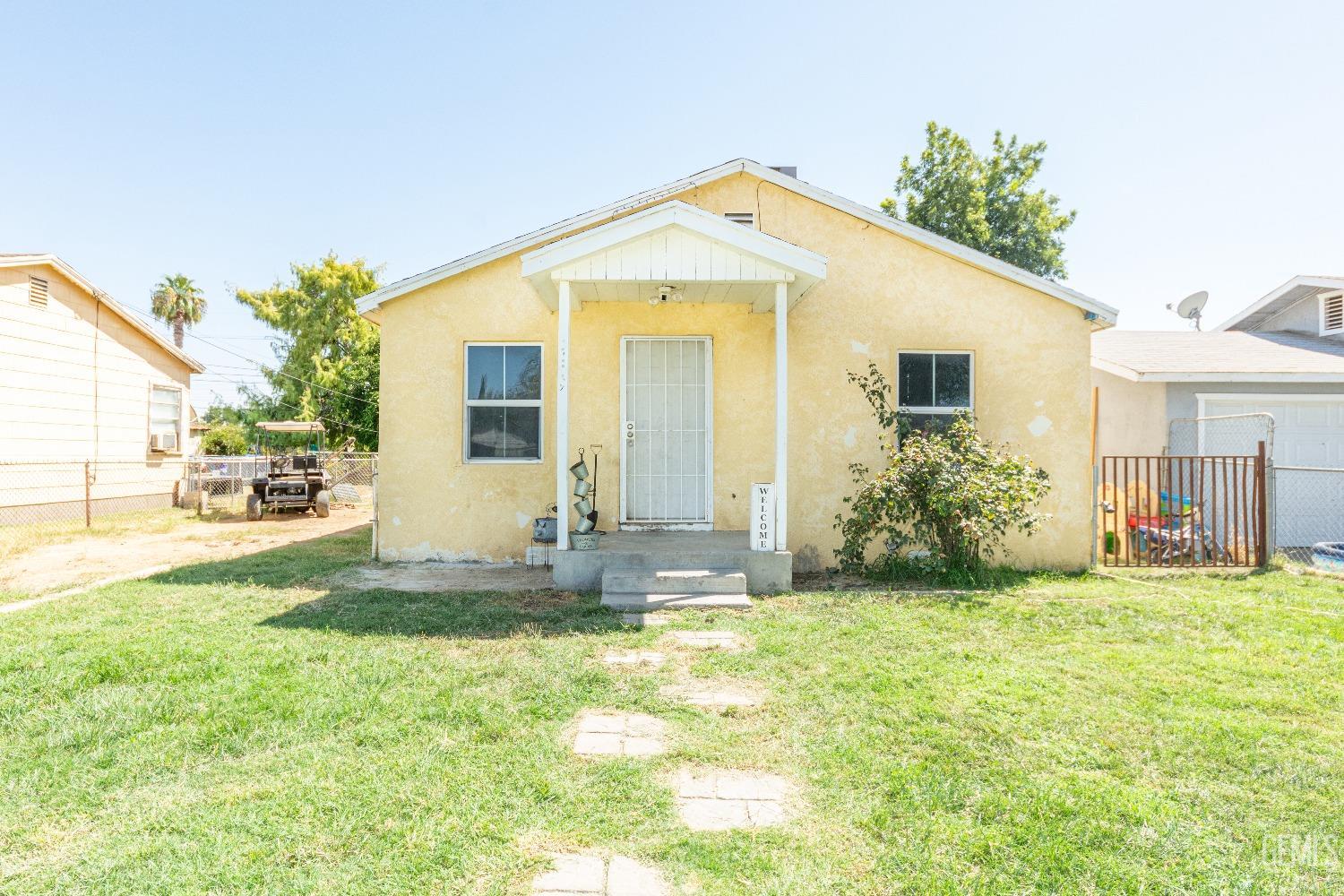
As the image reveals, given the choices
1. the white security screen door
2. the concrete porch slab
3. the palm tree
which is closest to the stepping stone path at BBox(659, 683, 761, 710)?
the concrete porch slab

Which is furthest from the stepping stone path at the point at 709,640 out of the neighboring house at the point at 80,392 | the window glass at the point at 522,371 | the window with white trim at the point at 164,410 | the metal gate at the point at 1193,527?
the window with white trim at the point at 164,410

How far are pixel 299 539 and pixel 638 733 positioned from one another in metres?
8.82

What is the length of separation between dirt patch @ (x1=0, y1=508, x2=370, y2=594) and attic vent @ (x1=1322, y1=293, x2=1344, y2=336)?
19.4 meters

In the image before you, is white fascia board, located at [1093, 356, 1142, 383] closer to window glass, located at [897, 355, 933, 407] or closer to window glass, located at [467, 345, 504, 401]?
window glass, located at [897, 355, 933, 407]

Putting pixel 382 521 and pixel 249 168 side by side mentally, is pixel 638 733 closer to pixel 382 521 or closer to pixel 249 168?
pixel 382 521

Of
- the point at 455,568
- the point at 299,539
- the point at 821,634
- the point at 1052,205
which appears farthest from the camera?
the point at 1052,205

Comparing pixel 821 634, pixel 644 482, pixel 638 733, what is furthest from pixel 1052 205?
pixel 638 733

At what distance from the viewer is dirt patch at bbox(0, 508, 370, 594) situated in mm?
7062

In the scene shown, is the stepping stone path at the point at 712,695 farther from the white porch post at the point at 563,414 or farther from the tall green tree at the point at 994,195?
Result: the tall green tree at the point at 994,195

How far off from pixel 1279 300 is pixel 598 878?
1869 cm

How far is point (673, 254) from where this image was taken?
246 inches

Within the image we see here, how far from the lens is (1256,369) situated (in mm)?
10227

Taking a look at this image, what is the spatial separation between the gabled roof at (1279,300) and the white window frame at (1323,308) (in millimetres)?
100

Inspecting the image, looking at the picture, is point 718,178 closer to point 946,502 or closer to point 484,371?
point 484,371
